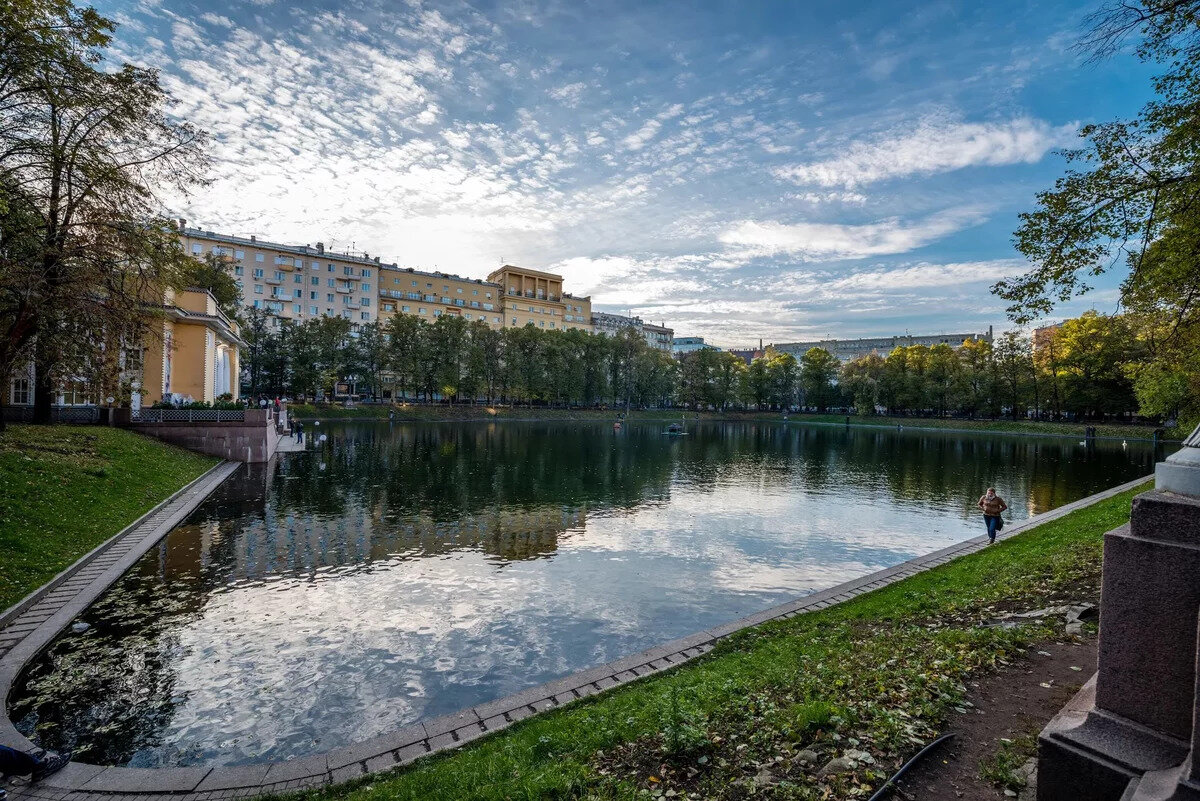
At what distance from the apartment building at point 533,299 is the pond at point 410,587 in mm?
85950

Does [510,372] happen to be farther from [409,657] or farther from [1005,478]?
[409,657]

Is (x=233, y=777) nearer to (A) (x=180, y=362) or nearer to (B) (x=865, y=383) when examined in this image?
(A) (x=180, y=362)

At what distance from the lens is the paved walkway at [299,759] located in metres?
5.50

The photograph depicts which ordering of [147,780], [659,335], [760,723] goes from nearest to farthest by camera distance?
[147,780]
[760,723]
[659,335]

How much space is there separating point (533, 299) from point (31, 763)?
371ft

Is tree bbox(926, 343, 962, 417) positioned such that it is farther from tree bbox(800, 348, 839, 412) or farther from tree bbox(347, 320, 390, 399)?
tree bbox(347, 320, 390, 399)

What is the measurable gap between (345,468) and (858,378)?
301 ft

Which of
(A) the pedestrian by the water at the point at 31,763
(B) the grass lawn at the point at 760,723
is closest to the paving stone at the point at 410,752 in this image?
(B) the grass lawn at the point at 760,723

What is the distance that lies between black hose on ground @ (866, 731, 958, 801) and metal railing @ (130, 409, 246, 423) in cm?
3310

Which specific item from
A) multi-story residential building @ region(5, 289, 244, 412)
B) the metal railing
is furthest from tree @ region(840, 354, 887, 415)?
the metal railing

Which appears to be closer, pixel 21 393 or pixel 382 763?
pixel 382 763

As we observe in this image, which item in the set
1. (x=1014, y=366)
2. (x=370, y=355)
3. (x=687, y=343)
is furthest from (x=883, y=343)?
(x=370, y=355)

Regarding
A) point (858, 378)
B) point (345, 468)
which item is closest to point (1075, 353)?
point (858, 378)

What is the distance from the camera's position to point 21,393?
29266 millimetres
